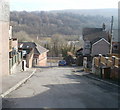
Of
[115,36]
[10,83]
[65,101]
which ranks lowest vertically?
[10,83]

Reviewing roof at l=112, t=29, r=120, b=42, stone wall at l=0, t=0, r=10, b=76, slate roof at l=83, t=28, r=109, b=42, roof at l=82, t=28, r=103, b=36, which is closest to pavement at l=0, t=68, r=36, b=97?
stone wall at l=0, t=0, r=10, b=76

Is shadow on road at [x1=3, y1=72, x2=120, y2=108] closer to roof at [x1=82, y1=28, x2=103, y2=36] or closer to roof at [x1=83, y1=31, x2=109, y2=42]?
roof at [x1=83, y1=31, x2=109, y2=42]

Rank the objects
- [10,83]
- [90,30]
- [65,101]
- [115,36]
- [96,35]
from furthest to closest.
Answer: [90,30]
[96,35]
[115,36]
[10,83]
[65,101]

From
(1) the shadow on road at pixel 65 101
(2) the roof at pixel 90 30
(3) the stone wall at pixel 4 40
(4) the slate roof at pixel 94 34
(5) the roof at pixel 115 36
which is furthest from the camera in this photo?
(2) the roof at pixel 90 30

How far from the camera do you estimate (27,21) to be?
6132 inches

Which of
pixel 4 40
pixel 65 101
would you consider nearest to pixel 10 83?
pixel 4 40

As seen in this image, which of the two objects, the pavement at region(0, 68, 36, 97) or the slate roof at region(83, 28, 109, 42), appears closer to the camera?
the pavement at region(0, 68, 36, 97)

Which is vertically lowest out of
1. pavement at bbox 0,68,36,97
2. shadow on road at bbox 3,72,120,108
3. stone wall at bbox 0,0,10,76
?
pavement at bbox 0,68,36,97

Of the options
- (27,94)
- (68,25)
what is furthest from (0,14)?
(68,25)

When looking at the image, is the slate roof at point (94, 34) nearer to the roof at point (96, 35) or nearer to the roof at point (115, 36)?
the roof at point (96, 35)

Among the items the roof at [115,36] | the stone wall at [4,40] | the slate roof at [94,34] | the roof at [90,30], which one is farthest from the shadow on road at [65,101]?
the roof at [90,30]

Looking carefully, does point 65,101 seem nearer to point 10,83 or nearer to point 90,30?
point 10,83

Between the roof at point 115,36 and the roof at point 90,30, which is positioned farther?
the roof at point 90,30

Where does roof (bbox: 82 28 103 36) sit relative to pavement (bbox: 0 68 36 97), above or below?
above
